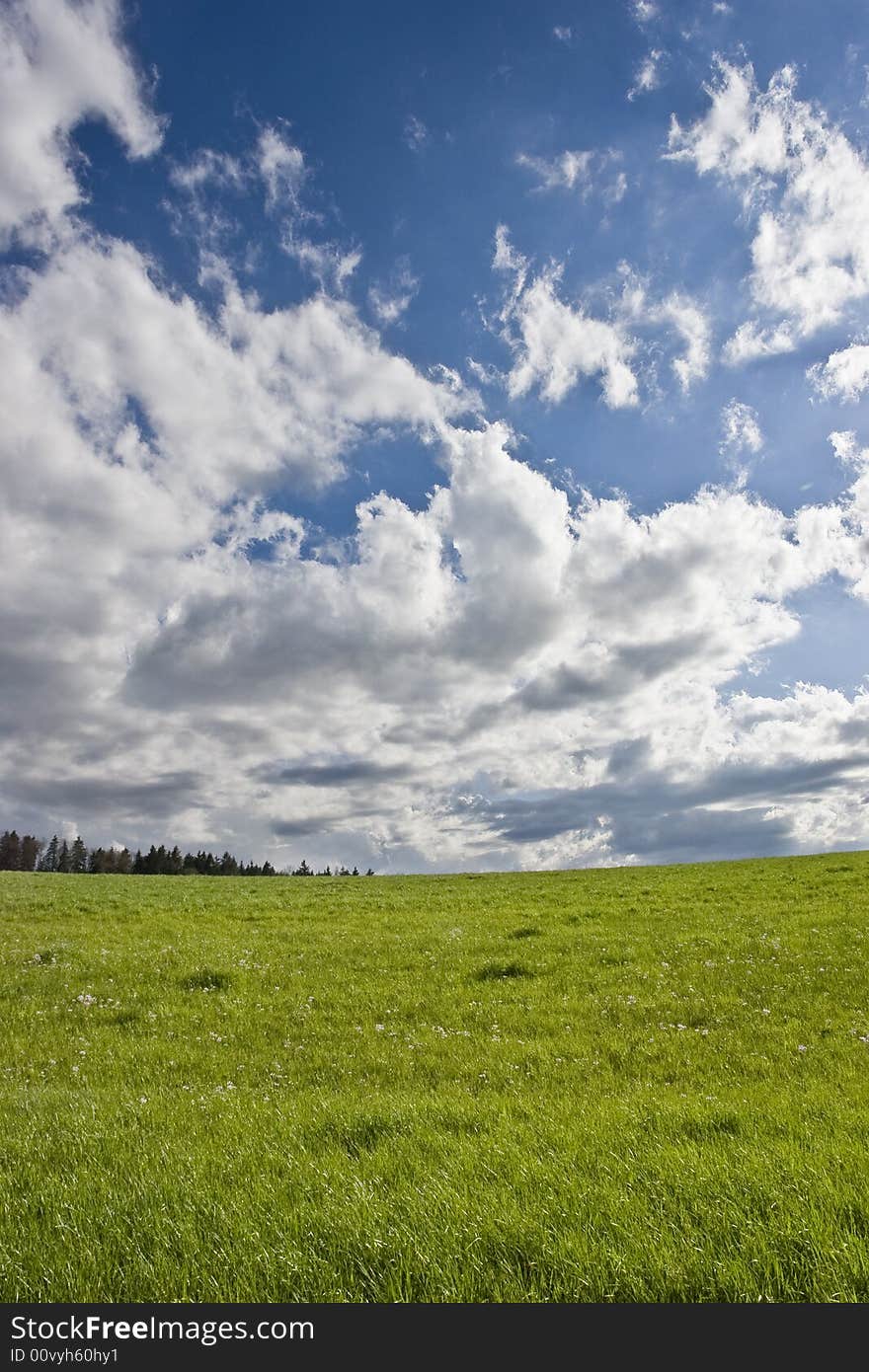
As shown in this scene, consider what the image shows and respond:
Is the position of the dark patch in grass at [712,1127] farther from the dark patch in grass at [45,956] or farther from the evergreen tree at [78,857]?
the evergreen tree at [78,857]

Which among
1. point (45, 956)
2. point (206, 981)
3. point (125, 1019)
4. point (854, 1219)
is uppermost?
point (854, 1219)

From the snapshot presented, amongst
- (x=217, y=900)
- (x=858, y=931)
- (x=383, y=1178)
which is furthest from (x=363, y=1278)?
(x=217, y=900)

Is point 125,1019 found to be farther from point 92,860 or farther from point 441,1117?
point 92,860

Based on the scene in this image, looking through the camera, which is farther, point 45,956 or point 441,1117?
point 45,956

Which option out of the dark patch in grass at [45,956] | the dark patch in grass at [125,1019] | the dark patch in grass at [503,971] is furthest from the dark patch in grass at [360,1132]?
the dark patch in grass at [45,956]

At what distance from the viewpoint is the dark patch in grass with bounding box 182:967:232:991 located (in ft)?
58.1

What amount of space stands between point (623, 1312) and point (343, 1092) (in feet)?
22.0

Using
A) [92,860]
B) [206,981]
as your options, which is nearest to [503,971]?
[206,981]

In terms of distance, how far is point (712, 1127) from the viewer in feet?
25.6

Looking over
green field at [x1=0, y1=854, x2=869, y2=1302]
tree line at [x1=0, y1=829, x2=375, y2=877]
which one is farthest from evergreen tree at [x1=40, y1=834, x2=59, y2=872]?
green field at [x1=0, y1=854, x2=869, y2=1302]

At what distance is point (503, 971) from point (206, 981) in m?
7.85

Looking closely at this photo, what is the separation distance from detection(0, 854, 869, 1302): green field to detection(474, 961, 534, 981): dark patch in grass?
0.33ft

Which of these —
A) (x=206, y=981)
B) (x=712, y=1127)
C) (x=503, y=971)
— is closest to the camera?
(x=712, y=1127)

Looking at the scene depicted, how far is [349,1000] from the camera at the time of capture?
1602 cm
